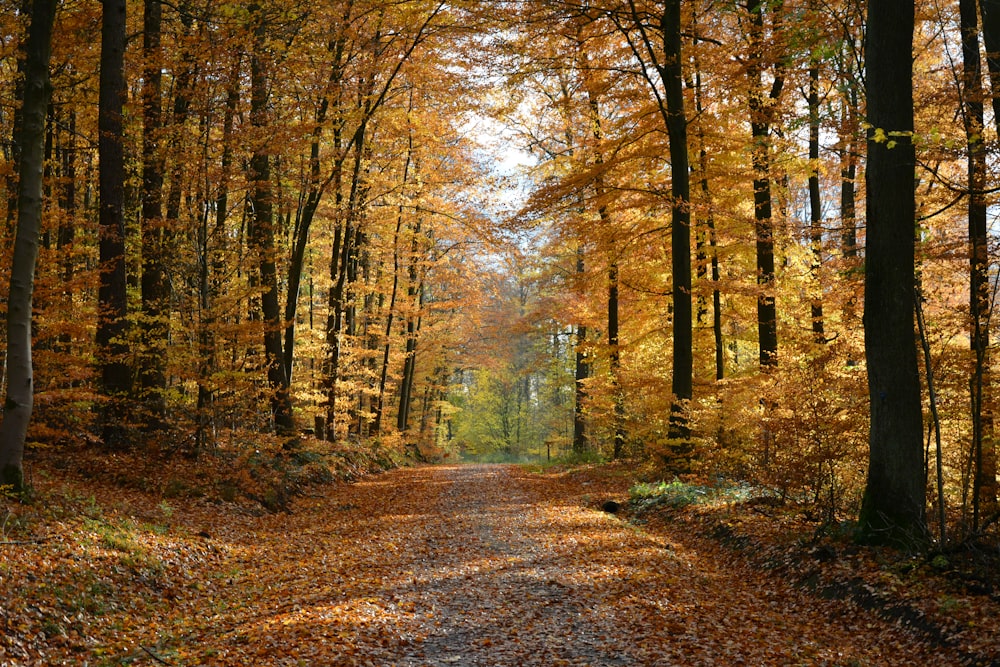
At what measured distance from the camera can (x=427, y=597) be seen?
6586 mm

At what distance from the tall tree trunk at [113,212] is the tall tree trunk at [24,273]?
3316mm

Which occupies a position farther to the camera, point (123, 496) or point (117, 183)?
point (117, 183)

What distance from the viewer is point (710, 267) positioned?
608 inches

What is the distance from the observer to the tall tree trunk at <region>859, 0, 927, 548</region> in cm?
688

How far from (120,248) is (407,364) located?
1452 cm

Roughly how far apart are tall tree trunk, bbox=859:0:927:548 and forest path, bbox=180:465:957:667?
57.1 inches

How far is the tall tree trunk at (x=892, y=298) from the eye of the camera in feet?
22.6

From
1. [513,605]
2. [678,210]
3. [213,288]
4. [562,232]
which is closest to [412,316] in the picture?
[562,232]

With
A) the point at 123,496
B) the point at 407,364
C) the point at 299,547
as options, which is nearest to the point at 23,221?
the point at 123,496

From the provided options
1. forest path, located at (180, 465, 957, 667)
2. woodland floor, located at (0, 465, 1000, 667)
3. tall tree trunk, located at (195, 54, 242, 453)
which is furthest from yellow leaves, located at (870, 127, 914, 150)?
tall tree trunk, located at (195, 54, 242, 453)

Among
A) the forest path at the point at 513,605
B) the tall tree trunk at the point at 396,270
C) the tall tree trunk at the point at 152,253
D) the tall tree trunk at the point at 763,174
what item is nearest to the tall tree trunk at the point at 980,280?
the forest path at the point at 513,605

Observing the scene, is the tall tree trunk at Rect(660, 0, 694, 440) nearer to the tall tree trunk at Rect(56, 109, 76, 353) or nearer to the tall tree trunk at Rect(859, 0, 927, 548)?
the tall tree trunk at Rect(859, 0, 927, 548)

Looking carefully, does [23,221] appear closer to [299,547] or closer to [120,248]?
[120,248]

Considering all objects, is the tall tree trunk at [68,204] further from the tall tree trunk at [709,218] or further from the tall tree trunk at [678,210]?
the tall tree trunk at [709,218]
